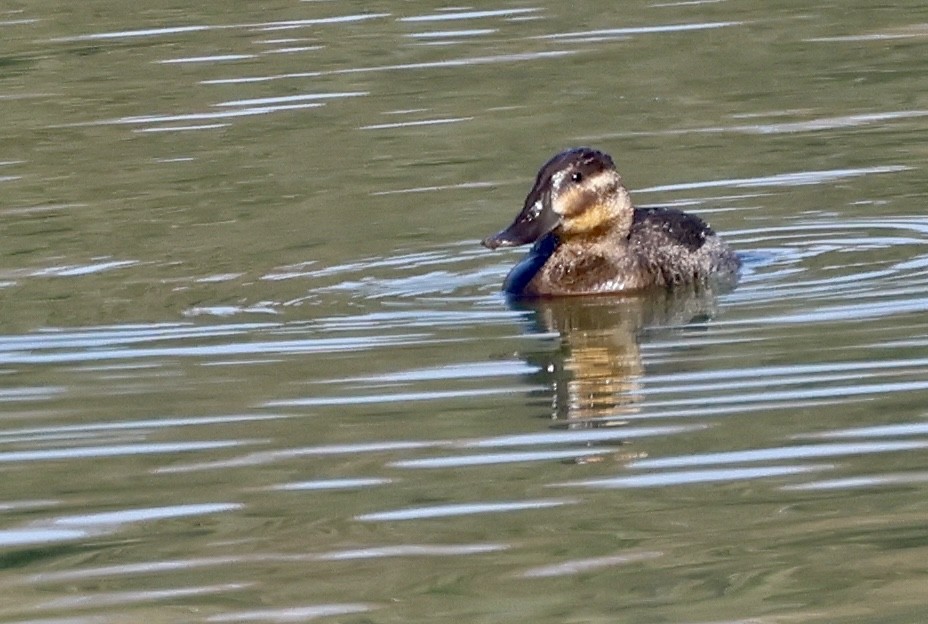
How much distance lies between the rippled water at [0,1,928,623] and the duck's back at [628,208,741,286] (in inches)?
8.6

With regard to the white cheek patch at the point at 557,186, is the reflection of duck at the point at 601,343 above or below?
below

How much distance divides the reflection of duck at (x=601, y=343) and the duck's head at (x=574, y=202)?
411 mm

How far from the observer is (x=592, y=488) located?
24.2ft

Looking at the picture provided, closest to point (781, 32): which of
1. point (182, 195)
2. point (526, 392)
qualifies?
point (182, 195)

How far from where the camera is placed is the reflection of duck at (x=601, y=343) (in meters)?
8.88

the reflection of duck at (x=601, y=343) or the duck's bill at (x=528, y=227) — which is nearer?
the reflection of duck at (x=601, y=343)

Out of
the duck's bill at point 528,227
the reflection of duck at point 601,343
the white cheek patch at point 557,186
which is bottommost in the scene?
the reflection of duck at point 601,343

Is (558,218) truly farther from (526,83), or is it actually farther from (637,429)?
(526,83)

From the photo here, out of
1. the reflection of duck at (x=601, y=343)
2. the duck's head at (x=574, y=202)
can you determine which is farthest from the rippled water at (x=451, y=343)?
the duck's head at (x=574, y=202)

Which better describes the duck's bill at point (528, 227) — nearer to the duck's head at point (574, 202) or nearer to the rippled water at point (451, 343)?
the duck's head at point (574, 202)

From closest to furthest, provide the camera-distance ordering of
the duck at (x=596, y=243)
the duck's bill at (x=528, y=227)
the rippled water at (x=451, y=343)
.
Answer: the rippled water at (x=451, y=343)
the duck's bill at (x=528, y=227)
the duck at (x=596, y=243)

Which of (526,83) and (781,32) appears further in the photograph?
(781,32)

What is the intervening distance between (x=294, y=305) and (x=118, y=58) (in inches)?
396

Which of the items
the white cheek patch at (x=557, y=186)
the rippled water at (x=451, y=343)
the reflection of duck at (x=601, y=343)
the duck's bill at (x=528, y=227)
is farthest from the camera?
the white cheek patch at (x=557, y=186)
